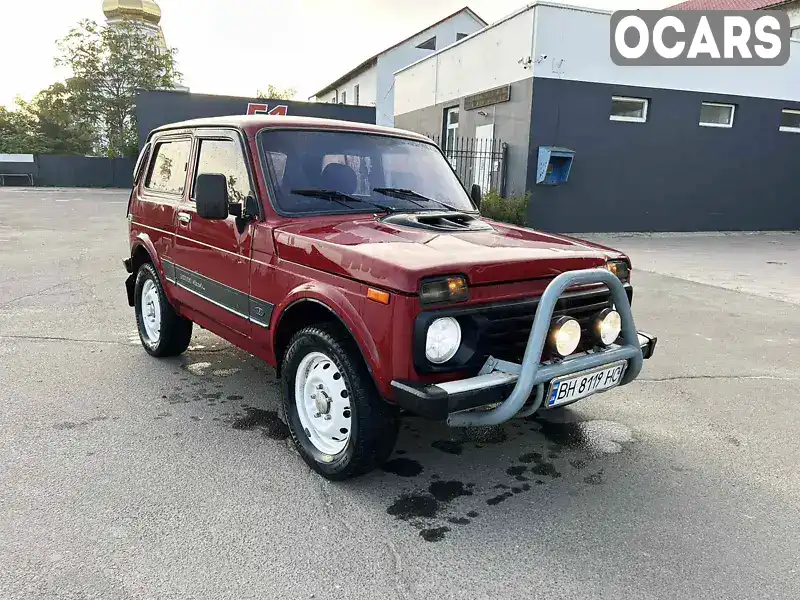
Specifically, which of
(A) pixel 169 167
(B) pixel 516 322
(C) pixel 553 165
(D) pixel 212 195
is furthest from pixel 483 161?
(B) pixel 516 322

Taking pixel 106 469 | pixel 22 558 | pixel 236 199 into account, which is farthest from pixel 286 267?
pixel 22 558

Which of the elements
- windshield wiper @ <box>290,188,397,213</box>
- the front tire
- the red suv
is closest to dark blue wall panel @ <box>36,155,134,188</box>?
the red suv

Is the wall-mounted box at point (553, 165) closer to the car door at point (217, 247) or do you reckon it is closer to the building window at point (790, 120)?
the building window at point (790, 120)

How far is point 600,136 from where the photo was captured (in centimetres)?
1547

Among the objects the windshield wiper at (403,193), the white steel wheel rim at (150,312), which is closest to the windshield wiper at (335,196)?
the windshield wiper at (403,193)

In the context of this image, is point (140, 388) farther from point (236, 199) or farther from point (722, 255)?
point (722, 255)

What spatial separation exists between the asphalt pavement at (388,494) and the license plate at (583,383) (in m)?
0.55

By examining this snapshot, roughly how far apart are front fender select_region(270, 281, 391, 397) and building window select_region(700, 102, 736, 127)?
1630cm

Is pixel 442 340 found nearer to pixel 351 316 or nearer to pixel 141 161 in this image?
pixel 351 316

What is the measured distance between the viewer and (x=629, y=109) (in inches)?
621

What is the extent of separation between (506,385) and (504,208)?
11.8 metres

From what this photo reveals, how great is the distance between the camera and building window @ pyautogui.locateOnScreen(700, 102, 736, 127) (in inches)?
646

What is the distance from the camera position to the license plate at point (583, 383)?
9.82ft

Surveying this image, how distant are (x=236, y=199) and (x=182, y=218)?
0.80 meters
